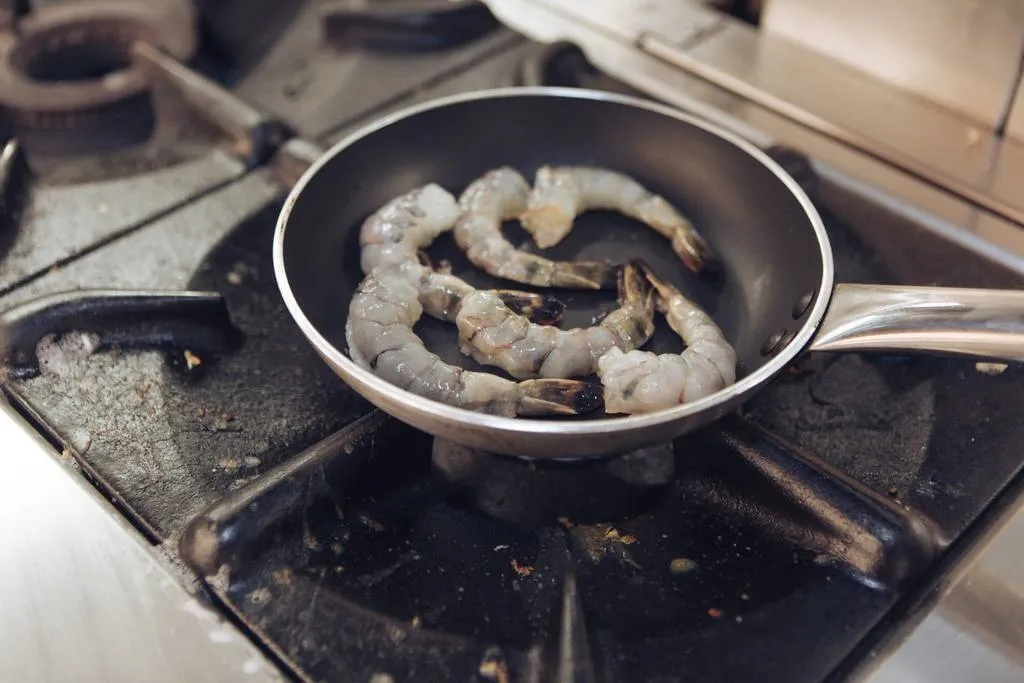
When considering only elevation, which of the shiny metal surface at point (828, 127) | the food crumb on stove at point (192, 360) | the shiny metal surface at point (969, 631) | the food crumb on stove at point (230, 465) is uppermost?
the shiny metal surface at point (828, 127)

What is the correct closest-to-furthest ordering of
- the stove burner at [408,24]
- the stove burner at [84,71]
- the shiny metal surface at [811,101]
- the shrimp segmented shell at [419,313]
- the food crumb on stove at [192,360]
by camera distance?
the shrimp segmented shell at [419,313]
the food crumb on stove at [192,360]
the shiny metal surface at [811,101]
the stove burner at [84,71]
the stove burner at [408,24]

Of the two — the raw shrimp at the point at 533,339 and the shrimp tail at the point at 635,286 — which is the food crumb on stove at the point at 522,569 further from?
the shrimp tail at the point at 635,286

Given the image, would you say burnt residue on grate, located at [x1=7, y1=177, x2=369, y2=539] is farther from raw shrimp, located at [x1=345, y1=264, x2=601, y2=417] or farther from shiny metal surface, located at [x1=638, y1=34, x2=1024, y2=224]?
shiny metal surface, located at [x1=638, y1=34, x2=1024, y2=224]

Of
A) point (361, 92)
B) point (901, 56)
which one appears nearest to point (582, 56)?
point (361, 92)

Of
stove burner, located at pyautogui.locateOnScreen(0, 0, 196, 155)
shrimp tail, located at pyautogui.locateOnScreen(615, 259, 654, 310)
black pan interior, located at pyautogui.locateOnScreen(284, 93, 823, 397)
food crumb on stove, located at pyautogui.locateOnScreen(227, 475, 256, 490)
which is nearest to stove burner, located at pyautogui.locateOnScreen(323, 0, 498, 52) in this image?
stove burner, located at pyautogui.locateOnScreen(0, 0, 196, 155)

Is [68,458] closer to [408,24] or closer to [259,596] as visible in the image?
[259,596]

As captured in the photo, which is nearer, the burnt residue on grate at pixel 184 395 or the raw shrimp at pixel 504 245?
the burnt residue on grate at pixel 184 395

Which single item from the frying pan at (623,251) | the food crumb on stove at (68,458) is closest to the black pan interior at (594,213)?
the frying pan at (623,251)

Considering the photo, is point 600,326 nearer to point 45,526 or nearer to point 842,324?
A: point 842,324

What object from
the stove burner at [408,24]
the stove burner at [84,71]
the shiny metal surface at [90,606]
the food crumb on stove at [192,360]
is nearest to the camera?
the shiny metal surface at [90,606]

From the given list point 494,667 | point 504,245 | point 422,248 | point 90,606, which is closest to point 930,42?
point 504,245
